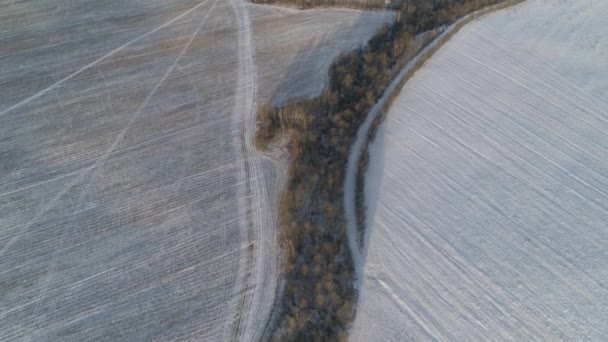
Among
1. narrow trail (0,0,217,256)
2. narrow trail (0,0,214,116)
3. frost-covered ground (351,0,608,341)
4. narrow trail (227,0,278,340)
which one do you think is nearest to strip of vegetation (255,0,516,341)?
narrow trail (227,0,278,340)

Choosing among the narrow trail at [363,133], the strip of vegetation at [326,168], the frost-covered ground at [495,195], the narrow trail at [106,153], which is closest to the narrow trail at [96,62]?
the narrow trail at [106,153]

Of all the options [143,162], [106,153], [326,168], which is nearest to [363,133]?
[326,168]

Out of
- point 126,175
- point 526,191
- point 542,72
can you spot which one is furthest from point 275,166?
point 542,72

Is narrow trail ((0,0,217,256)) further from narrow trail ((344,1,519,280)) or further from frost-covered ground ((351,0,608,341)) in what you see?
frost-covered ground ((351,0,608,341))

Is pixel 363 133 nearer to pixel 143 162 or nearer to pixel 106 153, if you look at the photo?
pixel 143 162

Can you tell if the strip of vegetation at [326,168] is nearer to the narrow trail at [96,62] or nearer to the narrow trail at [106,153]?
the narrow trail at [106,153]

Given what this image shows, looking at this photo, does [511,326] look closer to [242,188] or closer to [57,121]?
[242,188]

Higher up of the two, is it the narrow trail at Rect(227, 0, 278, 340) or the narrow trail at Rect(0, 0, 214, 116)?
the narrow trail at Rect(0, 0, 214, 116)
